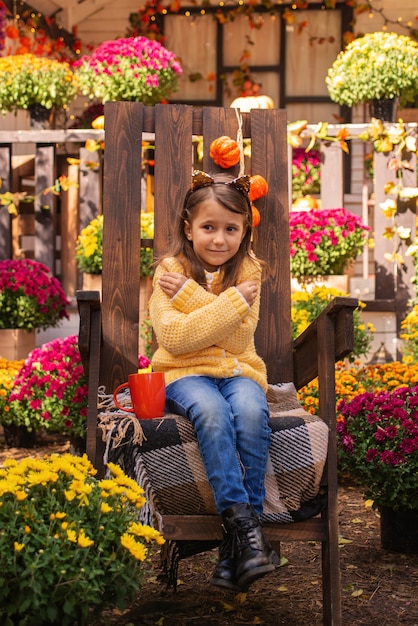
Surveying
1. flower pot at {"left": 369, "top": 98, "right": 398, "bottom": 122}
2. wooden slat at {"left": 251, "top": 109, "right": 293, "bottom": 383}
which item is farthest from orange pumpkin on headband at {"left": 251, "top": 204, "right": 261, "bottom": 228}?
flower pot at {"left": 369, "top": 98, "right": 398, "bottom": 122}

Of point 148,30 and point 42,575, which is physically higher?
point 148,30

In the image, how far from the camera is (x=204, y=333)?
7.80 ft

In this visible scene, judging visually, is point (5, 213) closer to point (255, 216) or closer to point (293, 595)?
point (255, 216)

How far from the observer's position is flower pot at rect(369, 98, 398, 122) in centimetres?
578

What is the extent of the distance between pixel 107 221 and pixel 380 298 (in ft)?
9.68

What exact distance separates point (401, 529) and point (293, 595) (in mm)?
509

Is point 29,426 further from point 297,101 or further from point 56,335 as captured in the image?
point 297,101

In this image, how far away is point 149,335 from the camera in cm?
489

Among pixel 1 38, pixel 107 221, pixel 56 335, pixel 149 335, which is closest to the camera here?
pixel 107 221

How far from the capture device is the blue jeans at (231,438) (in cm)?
211

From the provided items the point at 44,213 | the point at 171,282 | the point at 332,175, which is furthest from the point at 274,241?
the point at 44,213

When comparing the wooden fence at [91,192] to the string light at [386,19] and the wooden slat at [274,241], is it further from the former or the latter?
the string light at [386,19]

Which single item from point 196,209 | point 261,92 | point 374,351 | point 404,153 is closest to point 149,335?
point 374,351

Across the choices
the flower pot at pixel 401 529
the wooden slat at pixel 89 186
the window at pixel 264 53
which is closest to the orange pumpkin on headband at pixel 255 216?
the flower pot at pixel 401 529
